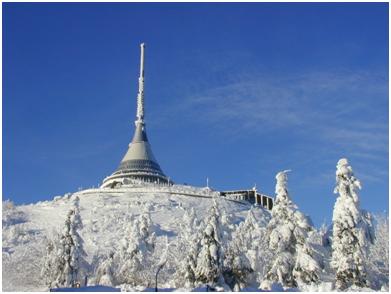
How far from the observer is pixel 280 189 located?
42000 millimetres

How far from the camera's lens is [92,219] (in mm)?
82562

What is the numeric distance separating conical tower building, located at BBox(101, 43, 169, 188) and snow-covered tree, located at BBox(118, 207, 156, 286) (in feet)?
177

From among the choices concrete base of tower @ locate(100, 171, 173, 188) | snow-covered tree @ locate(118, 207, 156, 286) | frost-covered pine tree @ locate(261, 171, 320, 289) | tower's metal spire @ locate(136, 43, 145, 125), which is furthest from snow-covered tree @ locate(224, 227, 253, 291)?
tower's metal spire @ locate(136, 43, 145, 125)

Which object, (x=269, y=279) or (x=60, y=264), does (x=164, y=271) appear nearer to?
(x=60, y=264)

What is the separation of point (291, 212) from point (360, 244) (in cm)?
513

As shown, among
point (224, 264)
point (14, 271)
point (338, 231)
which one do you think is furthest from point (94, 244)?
Answer: point (338, 231)

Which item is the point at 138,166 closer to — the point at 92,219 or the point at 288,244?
the point at 92,219

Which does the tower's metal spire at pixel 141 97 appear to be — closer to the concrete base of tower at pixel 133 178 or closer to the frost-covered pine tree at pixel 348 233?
Answer: the concrete base of tower at pixel 133 178

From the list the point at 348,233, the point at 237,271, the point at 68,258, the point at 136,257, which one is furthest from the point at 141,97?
the point at 348,233

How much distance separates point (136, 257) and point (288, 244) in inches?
655

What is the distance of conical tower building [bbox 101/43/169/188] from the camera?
117m

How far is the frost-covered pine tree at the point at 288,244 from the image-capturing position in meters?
39.8

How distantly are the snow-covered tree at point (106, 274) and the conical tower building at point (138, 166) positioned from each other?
56.2m

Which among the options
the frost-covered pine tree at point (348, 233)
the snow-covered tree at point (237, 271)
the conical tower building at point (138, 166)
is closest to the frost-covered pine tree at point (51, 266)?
the snow-covered tree at point (237, 271)
